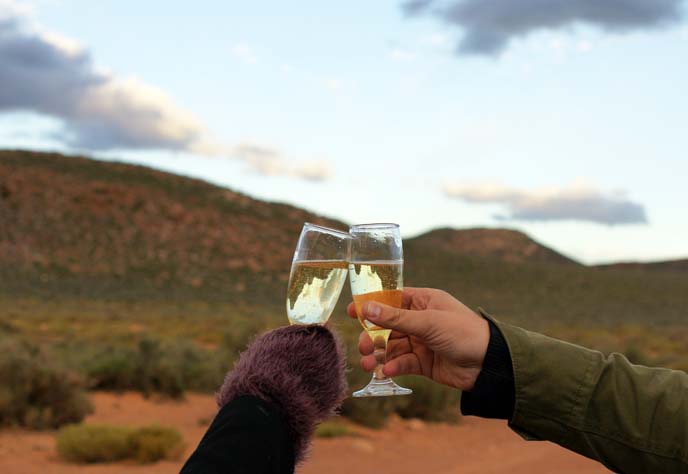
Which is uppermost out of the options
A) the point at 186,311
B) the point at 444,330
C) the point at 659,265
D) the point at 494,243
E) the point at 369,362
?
the point at 494,243

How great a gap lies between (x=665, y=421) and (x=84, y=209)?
56800 mm

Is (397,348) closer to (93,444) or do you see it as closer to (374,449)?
(93,444)

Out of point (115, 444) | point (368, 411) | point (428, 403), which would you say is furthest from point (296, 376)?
point (428, 403)

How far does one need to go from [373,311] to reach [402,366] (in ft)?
1.85

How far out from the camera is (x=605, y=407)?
2.38 metres

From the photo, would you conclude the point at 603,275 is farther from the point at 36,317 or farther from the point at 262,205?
the point at 36,317

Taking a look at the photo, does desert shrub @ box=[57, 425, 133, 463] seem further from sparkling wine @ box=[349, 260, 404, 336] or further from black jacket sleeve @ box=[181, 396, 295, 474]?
black jacket sleeve @ box=[181, 396, 295, 474]

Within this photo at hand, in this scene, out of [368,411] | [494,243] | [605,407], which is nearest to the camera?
[605,407]

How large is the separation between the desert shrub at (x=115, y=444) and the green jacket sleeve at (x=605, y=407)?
6.39 metres

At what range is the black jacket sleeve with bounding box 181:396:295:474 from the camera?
2.08m

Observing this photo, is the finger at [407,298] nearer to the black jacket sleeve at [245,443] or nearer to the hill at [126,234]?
the black jacket sleeve at [245,443]

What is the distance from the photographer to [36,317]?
2581cm

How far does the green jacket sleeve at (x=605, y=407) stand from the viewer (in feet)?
→ 7.73

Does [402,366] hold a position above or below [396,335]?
below
